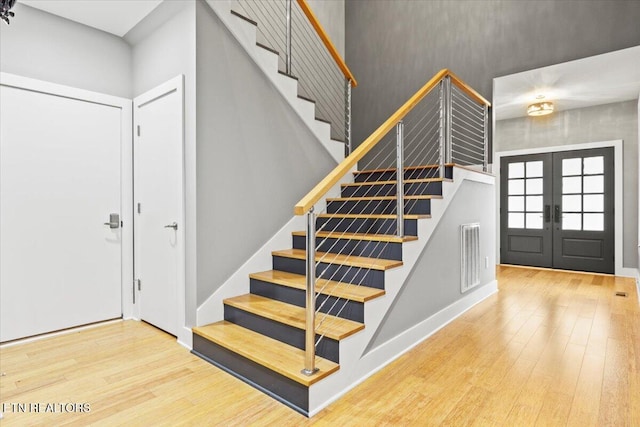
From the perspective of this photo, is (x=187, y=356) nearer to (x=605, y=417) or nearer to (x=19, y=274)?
(x=19, y=274)

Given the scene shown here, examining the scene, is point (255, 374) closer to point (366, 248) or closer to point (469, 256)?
point (366, 248)

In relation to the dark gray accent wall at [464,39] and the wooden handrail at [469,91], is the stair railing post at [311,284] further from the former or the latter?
the dark gray accent wall at [464,39]

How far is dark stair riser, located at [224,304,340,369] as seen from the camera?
2094 mm

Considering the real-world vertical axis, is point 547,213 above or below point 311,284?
above

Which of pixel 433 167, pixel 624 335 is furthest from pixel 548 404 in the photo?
pixel 433 167

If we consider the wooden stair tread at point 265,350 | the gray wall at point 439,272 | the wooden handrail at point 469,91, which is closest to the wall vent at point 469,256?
the gray wall at point 439,272

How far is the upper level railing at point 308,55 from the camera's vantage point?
3.95 m

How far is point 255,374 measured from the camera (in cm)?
217

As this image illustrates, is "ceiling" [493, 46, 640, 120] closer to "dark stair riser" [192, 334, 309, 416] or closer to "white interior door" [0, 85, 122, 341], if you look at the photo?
"dark stair riser" [192, 334, 309, 416]


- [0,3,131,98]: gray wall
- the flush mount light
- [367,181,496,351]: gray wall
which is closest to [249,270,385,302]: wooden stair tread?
[367,181,496,351]: gray wall

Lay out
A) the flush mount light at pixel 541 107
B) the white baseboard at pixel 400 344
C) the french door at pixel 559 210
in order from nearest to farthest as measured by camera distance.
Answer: the white baseboard at pixel 400 344 < the flush mount light at pixel 541 107 < the french door at pixel 559 210

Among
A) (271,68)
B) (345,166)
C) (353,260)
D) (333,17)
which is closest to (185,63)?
(271,68)

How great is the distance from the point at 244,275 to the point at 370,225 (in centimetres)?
118

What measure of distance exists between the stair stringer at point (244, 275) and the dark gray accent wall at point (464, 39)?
265 cm
